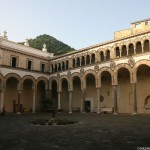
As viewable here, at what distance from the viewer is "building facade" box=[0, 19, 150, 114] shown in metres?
21.3

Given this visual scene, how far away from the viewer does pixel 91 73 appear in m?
24.2

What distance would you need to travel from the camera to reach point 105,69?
22734 mm

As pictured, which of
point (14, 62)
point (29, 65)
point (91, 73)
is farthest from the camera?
point (29, 65)

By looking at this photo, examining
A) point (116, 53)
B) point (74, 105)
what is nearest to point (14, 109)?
point (74, 105)

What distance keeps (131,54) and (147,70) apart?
3.61m

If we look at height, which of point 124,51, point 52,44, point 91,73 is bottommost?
point 91,73

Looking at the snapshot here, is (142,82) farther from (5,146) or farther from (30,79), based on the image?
(5,146)

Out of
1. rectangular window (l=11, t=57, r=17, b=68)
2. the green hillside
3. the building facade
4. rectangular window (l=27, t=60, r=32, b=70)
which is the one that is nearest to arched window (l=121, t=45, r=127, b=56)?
the building facade

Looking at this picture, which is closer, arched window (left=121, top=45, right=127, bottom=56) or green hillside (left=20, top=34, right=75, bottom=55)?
arched window (left=121, top=45, right=127, bottom=56)

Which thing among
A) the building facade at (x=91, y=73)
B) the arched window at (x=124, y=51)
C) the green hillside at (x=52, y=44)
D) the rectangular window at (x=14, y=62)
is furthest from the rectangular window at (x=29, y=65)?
the green hillside at (x=52, y=44)

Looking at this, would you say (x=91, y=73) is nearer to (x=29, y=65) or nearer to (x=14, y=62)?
(x=29, y=65)

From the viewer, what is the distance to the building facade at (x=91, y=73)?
69.9 feet

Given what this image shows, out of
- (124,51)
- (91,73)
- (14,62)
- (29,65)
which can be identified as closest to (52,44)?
(29,65)

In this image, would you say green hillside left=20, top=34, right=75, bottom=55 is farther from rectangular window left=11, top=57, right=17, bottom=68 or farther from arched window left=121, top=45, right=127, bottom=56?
arched window left=121, top=45, right=127, bottom=56
